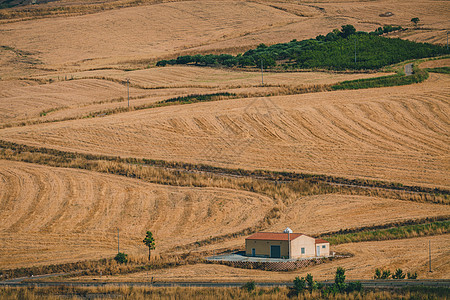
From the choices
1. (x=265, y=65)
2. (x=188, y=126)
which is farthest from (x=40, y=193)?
Answer: (x=265, y=65)

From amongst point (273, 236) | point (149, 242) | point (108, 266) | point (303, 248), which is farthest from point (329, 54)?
point (108, 266)

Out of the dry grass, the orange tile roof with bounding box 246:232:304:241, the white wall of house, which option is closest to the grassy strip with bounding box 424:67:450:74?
the dry grass

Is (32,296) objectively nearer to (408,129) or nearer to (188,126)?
(188,126)

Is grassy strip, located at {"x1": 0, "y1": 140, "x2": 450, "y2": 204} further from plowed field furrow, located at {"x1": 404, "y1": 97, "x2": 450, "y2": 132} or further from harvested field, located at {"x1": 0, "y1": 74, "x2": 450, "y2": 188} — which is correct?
plowed field furrow, located at {"x1": 404, "y1": 97, "x2": 450, "y2": 132}

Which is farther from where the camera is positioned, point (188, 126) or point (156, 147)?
point (188, 126)

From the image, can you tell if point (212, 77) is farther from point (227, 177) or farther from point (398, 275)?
point (398, 275)

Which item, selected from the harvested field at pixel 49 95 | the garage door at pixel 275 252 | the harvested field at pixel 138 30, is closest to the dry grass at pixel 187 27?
the harvested field at pixel 138 30

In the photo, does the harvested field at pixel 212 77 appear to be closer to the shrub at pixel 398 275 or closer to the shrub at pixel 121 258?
the shrub at pixel 121 258

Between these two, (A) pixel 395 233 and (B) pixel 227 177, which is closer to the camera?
(A) pixel 395 233
